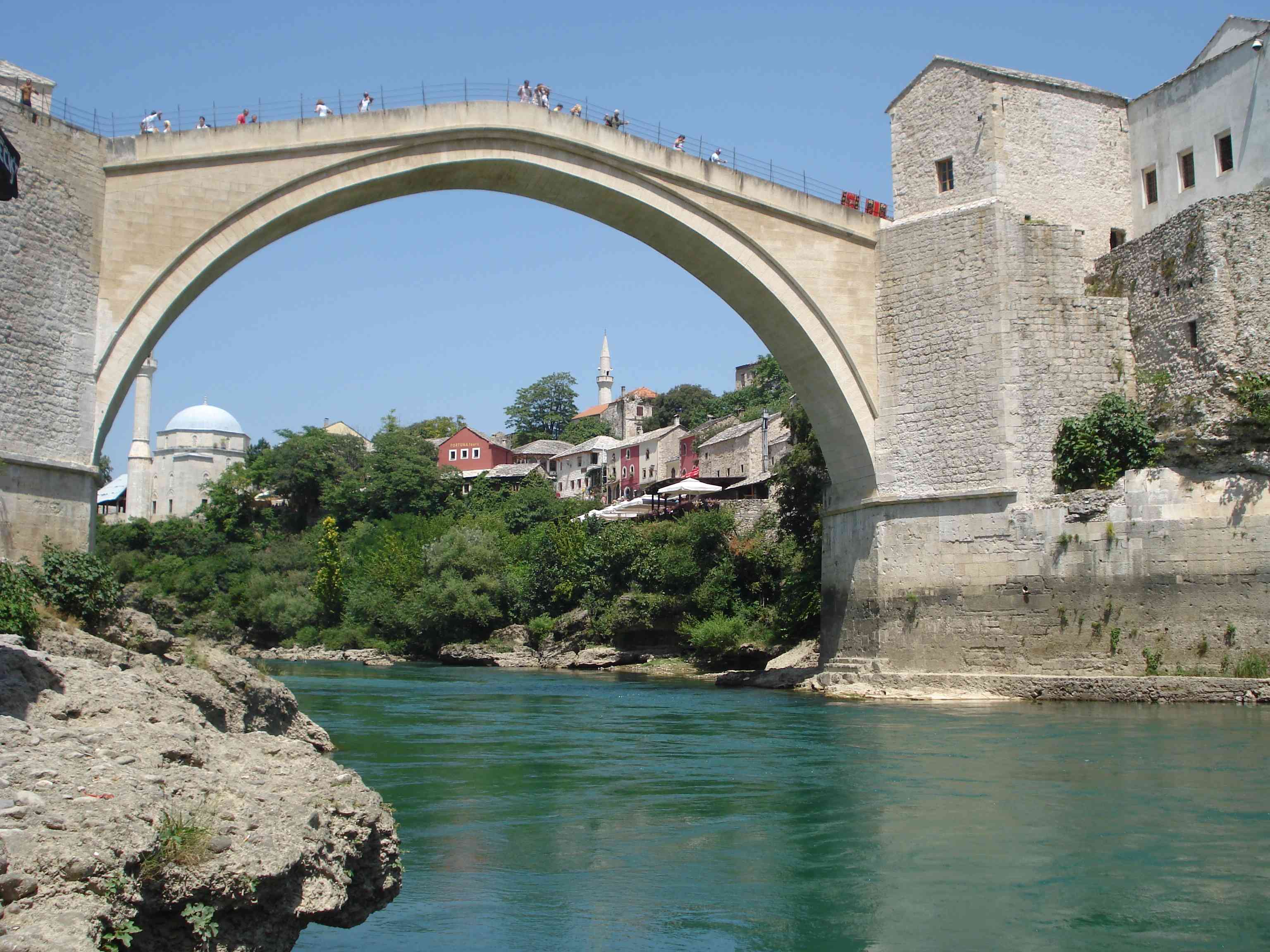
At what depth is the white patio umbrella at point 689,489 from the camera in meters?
32.1

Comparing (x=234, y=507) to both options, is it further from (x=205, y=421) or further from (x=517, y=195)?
(x=517, y=195)

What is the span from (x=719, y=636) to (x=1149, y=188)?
11.5 meters

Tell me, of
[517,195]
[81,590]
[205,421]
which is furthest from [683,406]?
[81,590]

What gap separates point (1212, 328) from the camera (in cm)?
1555

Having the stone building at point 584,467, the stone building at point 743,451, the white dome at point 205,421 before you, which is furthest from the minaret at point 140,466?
the stone building at point 743,451

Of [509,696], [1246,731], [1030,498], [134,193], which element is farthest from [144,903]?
[509,696]

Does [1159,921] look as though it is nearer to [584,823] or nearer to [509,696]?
[584,823]

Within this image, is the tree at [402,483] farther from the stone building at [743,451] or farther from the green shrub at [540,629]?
the green shrub at [540,629]

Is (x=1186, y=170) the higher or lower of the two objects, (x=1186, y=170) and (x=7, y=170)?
the higher

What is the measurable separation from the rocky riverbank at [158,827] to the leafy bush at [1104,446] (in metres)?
12.5

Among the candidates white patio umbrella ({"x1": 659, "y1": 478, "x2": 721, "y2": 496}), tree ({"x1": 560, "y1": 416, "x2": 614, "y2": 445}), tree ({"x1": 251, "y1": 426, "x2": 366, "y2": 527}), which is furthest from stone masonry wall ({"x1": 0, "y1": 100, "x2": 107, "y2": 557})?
tree ({"x1": 560, "y1": 416, "x2": 614, "y2": 445})

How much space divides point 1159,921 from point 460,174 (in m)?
14.1

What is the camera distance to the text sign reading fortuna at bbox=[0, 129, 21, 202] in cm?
665

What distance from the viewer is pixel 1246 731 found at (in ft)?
37.1
